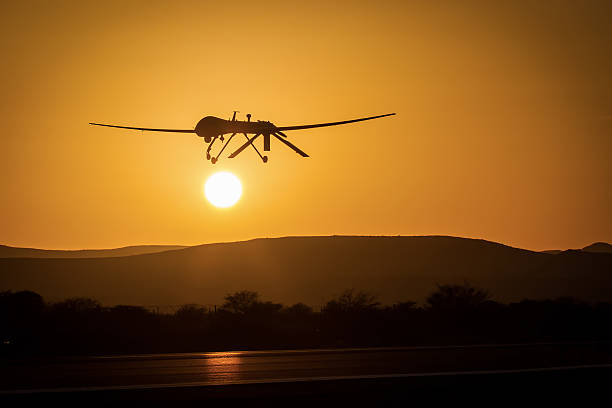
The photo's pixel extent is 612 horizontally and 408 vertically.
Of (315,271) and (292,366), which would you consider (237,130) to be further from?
(315,271)

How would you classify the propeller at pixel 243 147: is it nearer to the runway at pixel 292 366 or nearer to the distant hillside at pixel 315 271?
the runway at pixel 292 366

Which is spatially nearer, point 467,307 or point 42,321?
point 42,321

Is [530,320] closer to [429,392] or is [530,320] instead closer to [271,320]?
[271,320]

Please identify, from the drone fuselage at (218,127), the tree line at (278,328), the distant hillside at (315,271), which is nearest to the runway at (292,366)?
the tree line at (278,328)

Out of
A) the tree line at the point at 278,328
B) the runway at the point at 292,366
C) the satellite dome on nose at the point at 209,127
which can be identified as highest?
the satellite dome on nose at the point at 209,127

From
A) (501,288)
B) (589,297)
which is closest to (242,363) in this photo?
(589,297)
